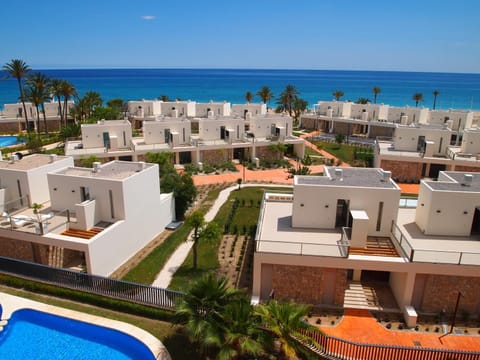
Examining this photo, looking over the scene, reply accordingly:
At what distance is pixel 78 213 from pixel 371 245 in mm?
15252

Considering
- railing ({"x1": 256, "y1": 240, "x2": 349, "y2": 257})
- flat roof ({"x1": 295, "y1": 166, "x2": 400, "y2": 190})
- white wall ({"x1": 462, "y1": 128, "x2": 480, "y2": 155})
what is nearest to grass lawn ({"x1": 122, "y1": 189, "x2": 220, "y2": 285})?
railing ({"x1": 256, "y1": 240, "x2": 349, "y2": 257})

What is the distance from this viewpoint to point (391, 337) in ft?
47.9

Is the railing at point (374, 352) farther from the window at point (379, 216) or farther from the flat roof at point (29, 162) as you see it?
the flat roof at point (29, 162)

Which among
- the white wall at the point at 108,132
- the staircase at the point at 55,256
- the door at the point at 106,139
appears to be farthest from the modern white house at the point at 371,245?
the door at the point at 106,139

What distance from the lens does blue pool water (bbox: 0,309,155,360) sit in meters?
14.1

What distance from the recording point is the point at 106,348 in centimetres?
1452

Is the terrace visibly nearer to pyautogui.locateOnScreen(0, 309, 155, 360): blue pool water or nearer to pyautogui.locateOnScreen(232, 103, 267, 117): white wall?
pyautogui.locateOnScreen(0, 309, 155, 360): blue pool water

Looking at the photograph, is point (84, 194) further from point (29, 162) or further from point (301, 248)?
point (301, 248)

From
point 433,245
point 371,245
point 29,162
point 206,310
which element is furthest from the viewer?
point 29,162

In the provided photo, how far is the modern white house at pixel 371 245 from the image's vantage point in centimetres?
→ 1580

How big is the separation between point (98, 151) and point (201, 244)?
21062mm

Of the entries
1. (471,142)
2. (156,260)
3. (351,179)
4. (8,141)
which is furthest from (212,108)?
(351,179)

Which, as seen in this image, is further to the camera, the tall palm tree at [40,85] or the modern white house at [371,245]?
the tall palm tree at [40,85]

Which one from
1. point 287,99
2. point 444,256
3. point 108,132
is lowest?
point 444,256
